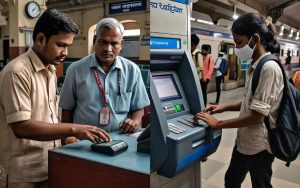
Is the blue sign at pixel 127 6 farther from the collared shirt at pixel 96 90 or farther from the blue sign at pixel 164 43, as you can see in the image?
the collared shirt at pixel 96 90

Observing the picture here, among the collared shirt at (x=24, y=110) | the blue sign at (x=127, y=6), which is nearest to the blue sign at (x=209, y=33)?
the blue sign at (x=127, y=6)

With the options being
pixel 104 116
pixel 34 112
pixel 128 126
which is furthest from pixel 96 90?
pixel 34 112

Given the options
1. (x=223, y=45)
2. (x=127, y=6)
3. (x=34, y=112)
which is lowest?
(x=34, y=112)

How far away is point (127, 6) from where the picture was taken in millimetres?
1335

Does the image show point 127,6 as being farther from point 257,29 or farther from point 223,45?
point 223,45

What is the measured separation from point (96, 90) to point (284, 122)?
1022 millimetres

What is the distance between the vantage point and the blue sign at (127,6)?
102 centimetres

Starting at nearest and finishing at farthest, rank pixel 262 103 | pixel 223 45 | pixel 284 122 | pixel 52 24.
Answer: pixel 52 24 → pixel 262 103 → pixel 284 122 → pixel 223 45

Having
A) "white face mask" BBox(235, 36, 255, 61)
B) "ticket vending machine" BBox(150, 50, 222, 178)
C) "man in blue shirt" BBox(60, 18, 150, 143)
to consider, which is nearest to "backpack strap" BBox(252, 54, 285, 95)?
"white face mask" BBox(235, 36, 255, 61)

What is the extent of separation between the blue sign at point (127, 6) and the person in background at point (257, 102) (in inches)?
22.8

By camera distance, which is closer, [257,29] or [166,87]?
[166,87]

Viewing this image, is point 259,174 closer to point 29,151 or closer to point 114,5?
point 29,151

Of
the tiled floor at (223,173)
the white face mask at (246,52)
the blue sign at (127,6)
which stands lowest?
the tiled floor at (223,173)

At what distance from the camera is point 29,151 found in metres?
1.19
